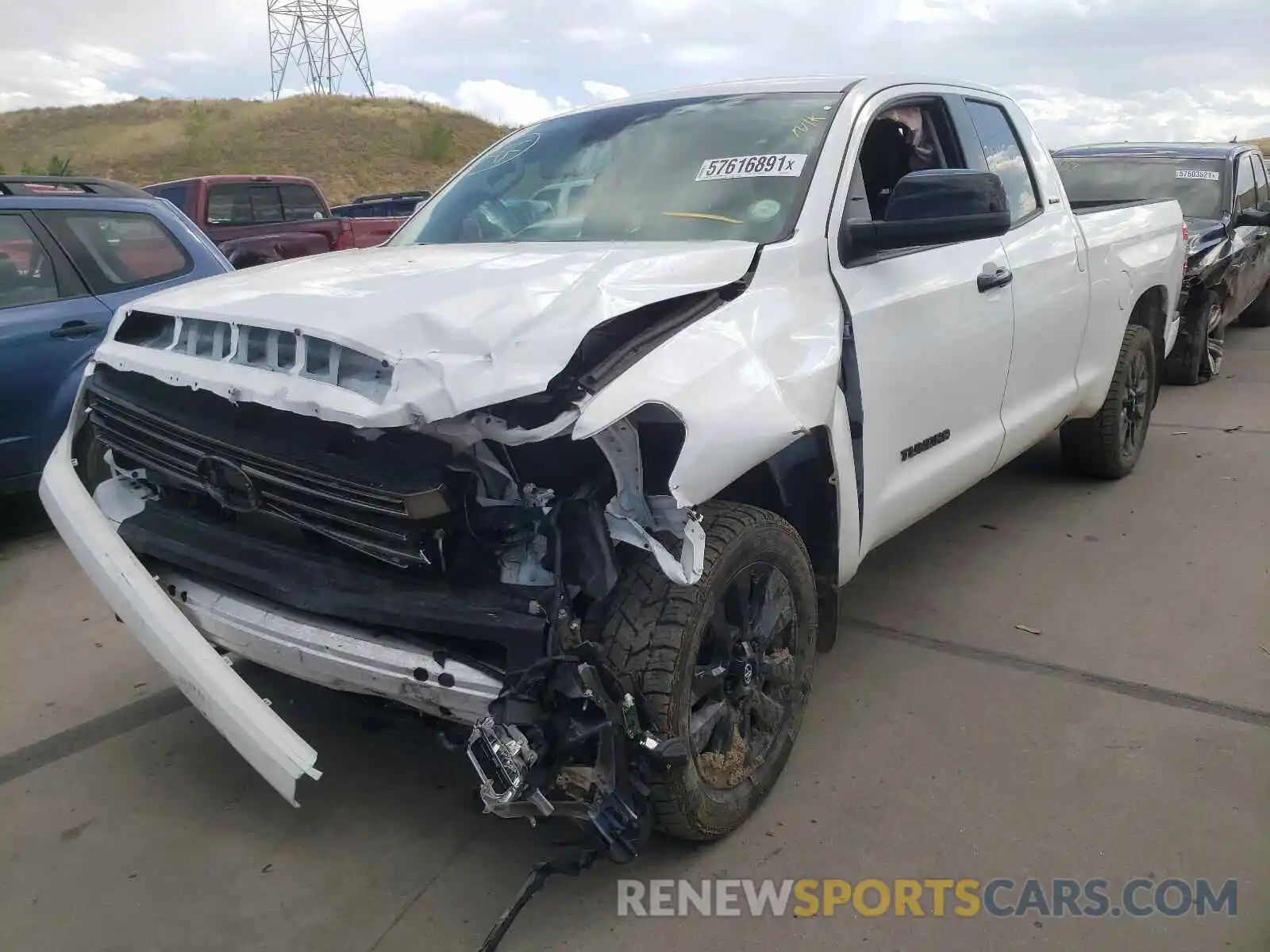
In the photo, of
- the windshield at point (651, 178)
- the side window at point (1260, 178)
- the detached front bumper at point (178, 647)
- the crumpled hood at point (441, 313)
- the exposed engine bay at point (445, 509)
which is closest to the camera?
the crumpled hood at point (441, 313)

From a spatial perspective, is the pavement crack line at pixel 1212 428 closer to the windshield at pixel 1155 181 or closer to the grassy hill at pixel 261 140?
the windshield at pixel 1155 181

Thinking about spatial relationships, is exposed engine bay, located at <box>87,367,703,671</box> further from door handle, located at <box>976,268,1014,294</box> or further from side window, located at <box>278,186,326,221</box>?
side window, located at <box>278,186,326,221</box>

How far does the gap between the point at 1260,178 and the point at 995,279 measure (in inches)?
280

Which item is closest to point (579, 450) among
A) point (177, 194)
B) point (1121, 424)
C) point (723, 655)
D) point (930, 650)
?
point (723, 655)

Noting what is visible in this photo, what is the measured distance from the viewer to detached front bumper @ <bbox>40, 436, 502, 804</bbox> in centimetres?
214

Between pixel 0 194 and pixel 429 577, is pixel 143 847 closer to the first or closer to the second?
pixel 429 577

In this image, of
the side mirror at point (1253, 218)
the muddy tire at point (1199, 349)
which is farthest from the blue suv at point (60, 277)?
the side mirror at point (1253, 218)

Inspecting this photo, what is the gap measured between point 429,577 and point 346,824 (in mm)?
907

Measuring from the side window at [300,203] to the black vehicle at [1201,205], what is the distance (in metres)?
8.70

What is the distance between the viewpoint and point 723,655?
246 centimetres

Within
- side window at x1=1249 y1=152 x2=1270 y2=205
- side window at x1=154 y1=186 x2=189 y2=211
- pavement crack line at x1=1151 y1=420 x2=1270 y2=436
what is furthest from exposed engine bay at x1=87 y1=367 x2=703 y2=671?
side window at x1=154 y1=186 x2=189 y2=211

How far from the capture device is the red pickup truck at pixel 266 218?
11.1 meters

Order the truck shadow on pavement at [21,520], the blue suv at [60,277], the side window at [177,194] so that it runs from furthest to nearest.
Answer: the side window at [177,194]
the truck shadow on pavement at [21,520]
the blue suv at [60,277]

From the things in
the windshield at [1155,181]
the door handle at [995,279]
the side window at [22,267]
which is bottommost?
the windshield at [1155,181]
